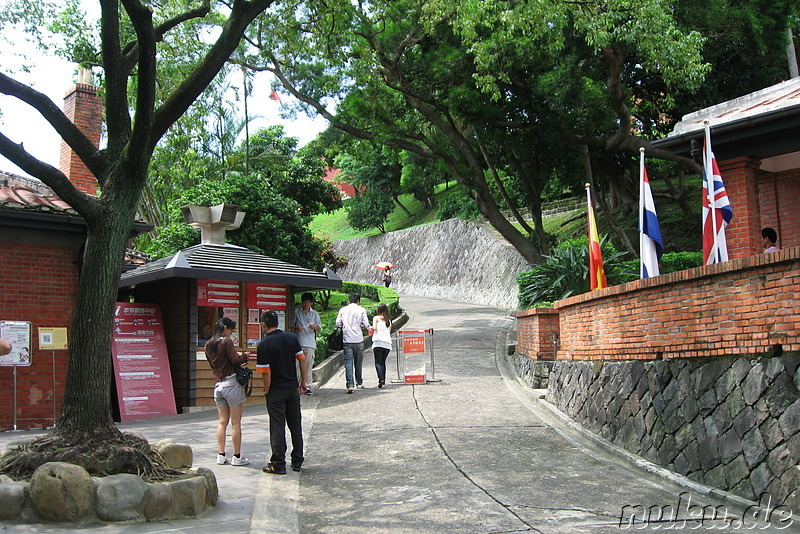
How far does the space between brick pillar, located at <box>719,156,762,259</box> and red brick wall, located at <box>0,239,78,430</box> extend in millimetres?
10563

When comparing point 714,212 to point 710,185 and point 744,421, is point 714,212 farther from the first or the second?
point 744,421

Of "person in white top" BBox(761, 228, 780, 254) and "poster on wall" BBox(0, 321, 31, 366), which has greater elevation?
"person in white top" BBox(761, 228, 780, 254)

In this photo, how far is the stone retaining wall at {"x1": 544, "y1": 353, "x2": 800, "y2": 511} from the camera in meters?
6.24

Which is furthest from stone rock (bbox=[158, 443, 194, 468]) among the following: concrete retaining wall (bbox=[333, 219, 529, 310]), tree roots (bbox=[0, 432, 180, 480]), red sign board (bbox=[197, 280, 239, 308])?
concrete retaining wall (bbox=[333, 219, 529, 310])

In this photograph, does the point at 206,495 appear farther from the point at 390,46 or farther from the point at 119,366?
the point at 390,46

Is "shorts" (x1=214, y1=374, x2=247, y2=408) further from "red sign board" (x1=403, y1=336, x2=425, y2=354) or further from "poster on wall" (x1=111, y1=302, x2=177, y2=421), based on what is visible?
"red sign board" (x1=403, y1=336, x2=425, y2=354)

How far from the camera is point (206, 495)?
21.0ft

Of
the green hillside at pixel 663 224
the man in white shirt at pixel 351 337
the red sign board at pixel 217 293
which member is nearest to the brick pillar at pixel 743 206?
the man in white shirt at pixel 351 337

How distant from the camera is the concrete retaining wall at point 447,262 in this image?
30.3m

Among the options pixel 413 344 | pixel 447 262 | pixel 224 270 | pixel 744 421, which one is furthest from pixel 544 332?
pixel 447 262

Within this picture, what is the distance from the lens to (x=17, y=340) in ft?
36.4

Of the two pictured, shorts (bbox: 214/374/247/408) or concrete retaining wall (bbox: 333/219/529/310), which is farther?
concrete retaining wall (bbox: 333/219/529/310)

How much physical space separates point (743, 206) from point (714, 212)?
1926mm

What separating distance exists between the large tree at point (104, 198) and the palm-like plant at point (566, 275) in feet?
31.4
